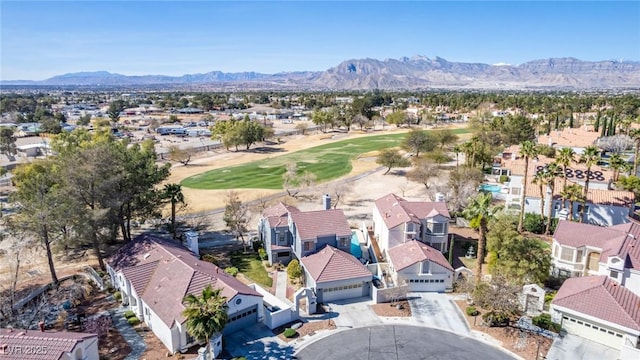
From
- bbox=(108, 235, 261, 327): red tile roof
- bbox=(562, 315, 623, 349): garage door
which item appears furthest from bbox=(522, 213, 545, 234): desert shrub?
bbox=(108, 235, 261, 327): red tile roof

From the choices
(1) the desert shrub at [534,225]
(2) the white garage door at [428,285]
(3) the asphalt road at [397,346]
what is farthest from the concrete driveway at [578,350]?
(1) the desert shrub at [534,225]

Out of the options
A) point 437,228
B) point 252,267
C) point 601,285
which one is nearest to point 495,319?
point 601,285

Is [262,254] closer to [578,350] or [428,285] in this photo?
[428,285]

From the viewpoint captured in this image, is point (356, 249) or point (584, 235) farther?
point (356, 249)

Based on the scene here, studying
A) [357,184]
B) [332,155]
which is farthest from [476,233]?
[332,155]

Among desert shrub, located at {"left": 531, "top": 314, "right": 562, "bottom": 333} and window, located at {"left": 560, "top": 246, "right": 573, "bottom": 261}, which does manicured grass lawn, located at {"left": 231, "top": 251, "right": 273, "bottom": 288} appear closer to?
desert shrub, located at {"left": 531, "top": 314, "right": 562, "bottom": 333}

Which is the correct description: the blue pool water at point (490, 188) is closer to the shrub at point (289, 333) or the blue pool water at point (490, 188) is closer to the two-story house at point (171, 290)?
the shrub at point (289, 333)
